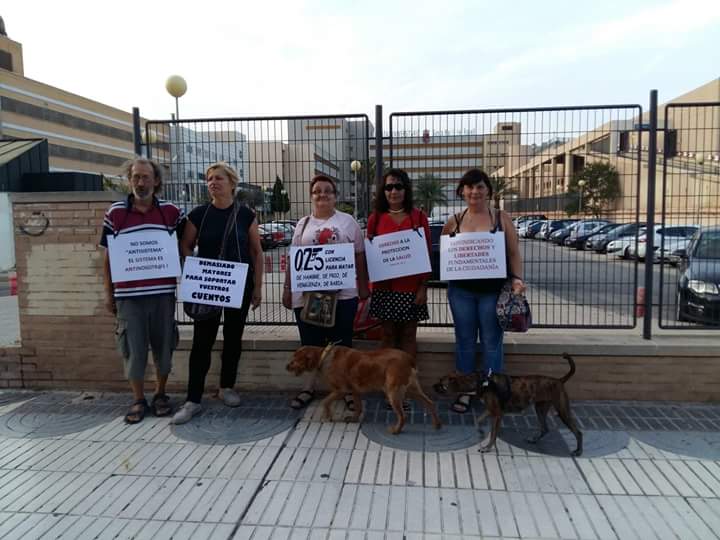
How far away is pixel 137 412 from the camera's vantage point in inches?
175

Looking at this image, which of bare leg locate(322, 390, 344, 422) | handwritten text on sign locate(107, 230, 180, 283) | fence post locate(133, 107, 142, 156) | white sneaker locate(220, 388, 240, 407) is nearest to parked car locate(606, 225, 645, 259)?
bare leg locate(322, 390, 344, 422)

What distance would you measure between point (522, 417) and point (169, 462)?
294 cm

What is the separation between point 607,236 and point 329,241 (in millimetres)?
2744

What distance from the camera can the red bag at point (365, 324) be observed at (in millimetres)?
4891

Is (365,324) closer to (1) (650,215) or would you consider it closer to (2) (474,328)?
(2) (474,328)

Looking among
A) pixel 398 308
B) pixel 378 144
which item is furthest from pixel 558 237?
pixel 378 144

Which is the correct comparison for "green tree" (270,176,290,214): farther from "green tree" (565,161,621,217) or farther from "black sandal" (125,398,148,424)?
"green tree" (565,161,621,217)

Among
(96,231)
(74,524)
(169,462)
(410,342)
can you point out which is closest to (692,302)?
(410,342)

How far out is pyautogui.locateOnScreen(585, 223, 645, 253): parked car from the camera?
475cm

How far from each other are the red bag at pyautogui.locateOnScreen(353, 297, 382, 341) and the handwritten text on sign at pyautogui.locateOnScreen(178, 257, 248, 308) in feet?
3.83

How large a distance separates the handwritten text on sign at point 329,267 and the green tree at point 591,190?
221 cm

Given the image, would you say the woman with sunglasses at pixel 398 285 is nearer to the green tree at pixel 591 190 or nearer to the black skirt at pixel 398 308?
the black skirt at pixel 398 308

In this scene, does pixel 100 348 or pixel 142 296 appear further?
pixel 100 348

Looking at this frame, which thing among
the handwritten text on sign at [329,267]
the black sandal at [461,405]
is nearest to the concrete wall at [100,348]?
the black sandal at [461,405]
